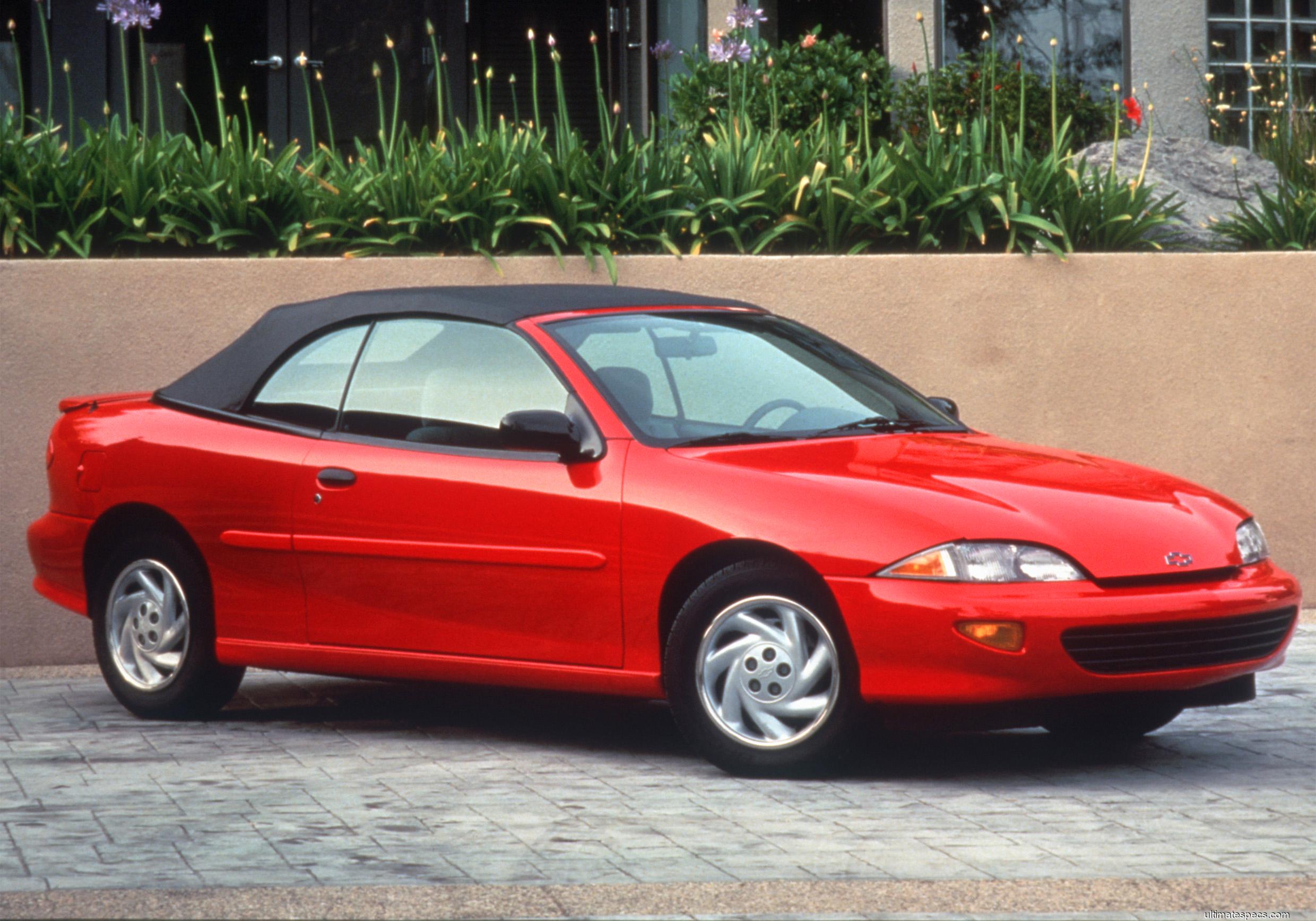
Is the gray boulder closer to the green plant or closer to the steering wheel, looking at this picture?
the green plant

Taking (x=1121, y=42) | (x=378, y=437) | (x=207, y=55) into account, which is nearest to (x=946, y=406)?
(x=378, y=437)

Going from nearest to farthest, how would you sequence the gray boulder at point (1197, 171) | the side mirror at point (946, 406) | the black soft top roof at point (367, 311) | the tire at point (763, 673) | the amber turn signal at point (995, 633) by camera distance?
1. the amber turn signal at point (995, 633)
2. the tire at point (763, 673)
3. the black soft top roof at point (367, 311)
4. the side mirror at point (946, 406)
5. the gray boulder at point (1197, 171)

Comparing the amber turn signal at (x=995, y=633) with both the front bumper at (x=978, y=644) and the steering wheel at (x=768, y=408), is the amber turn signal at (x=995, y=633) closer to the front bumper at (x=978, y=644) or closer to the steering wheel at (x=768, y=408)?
the front bumper at (x=978, y=644)

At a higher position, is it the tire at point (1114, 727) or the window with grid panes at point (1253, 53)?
the window with grid panes at point (1253, 53)

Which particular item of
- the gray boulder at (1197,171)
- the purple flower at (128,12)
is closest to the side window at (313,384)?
the purple flower at (128,12)

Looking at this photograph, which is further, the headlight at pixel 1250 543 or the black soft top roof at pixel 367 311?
the black soft top roof at pixel 367 311

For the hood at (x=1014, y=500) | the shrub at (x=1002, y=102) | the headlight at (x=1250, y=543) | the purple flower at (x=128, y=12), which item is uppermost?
the purple flower at (x=128, y=12)

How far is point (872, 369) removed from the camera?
7.86 m

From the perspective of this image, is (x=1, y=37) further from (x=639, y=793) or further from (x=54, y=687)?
(x=639, y=793)

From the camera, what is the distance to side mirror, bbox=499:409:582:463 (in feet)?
21.8

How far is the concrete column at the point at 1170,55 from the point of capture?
1819cm

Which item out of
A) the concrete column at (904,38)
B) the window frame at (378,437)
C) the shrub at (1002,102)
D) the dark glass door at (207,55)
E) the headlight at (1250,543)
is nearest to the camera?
the headlight at (1250,543)

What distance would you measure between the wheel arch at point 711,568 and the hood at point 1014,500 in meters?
0.23

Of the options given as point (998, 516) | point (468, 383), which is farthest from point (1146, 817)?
point (468, 383)
